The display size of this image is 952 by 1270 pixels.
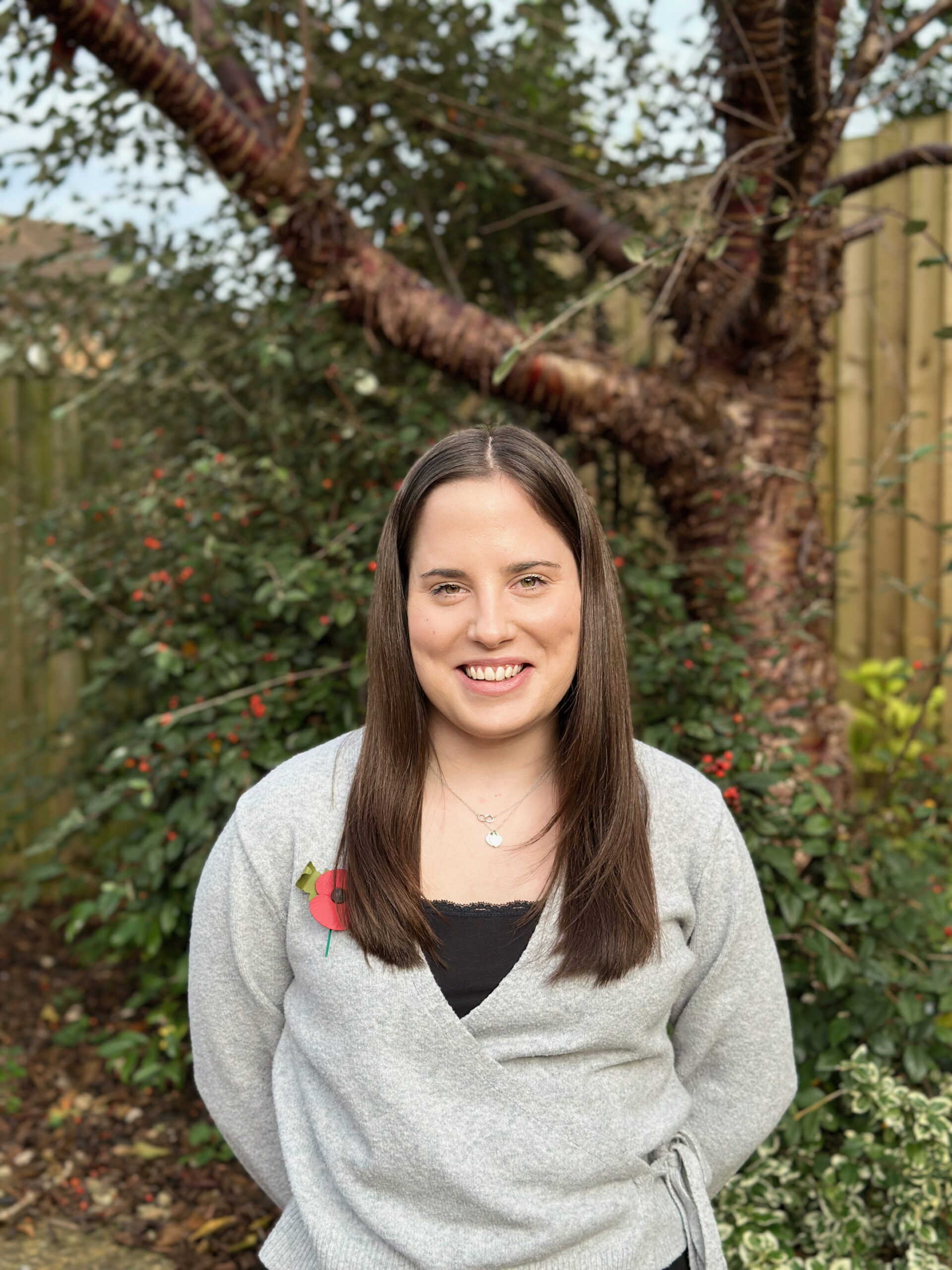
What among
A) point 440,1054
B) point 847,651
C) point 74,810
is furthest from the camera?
point 847,651

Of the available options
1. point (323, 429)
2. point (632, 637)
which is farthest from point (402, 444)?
point (632, 637)

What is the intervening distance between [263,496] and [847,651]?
1.97 meters

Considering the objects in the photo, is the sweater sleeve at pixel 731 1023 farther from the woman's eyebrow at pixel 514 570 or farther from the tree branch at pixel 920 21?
the tree branch at pixel 920 21

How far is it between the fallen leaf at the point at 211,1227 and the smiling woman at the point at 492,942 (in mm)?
982

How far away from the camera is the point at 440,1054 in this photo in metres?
1.24

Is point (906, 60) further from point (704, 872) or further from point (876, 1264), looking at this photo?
point (876, 1264)

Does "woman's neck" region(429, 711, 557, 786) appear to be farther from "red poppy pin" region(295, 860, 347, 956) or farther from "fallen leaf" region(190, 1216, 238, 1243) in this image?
"fallen leaf" region(190, 1216, 238, 1243)

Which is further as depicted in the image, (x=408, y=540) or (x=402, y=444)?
(x=402, y=444)

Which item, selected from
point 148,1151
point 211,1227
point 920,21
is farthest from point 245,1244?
point 920,21

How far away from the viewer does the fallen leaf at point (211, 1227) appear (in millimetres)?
2232

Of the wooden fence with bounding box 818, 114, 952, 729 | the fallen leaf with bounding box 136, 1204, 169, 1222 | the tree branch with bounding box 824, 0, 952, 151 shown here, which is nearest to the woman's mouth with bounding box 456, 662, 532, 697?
the tree branch with bounding box 824, 0, 952, 151

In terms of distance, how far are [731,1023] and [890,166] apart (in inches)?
87.0

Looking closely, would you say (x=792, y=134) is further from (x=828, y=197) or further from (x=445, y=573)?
(x=445, y=573)

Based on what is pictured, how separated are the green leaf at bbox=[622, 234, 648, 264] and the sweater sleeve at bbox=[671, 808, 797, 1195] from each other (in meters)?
0.88
